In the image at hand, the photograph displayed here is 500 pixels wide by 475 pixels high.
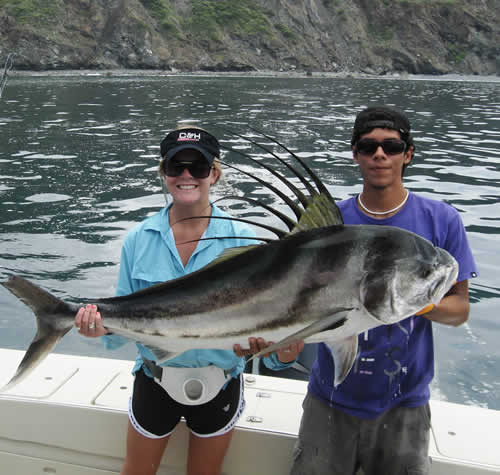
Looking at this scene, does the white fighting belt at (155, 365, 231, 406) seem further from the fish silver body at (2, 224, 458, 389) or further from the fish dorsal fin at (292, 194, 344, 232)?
the fish dorsal fin at (292, 194, 344, 232)

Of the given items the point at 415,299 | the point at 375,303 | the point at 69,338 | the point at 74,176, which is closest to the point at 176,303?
the point at 375,303

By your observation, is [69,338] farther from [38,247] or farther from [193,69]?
[193,69]

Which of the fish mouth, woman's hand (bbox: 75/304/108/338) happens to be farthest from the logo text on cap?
woman's hand (bbox: 75/304/108/338)

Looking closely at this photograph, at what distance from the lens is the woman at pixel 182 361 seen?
2.49m

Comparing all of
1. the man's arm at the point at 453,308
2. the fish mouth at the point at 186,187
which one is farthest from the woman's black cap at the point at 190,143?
the man's arm at the point at 453,308

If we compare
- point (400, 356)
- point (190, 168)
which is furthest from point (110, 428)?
point (400, 356)

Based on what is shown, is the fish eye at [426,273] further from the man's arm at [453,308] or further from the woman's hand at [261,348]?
the woman's hand at [261,348]

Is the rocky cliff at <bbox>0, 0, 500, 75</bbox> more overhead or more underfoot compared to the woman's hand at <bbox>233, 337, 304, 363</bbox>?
more overhead

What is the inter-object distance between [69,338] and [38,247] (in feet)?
9.26

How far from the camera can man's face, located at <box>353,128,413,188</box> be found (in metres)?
2.35

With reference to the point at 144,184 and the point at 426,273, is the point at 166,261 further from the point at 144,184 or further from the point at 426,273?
the point at 144,184

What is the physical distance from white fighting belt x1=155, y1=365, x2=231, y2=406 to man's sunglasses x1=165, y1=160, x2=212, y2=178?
0.95m

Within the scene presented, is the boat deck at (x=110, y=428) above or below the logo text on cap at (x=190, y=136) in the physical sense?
below

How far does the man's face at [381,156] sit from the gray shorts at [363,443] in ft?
3.52
